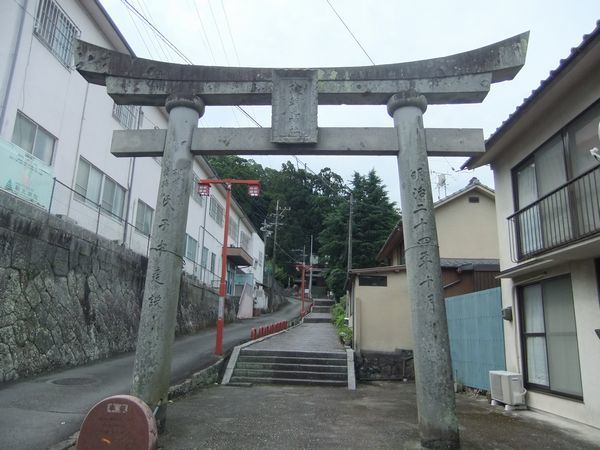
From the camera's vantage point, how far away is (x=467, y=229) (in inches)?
810

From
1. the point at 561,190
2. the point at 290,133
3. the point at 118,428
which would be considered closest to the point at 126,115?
the point at 290,133

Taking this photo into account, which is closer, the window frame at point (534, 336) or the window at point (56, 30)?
the window frame at point (534, 336)

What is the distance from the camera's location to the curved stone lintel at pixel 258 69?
24.3 ft

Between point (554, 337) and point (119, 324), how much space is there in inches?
525

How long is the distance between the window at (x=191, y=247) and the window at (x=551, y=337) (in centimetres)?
2079

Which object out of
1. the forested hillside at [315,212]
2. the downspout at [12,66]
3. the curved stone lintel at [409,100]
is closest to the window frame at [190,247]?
the forested hillside at [315,212]

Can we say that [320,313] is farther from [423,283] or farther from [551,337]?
[423,283]

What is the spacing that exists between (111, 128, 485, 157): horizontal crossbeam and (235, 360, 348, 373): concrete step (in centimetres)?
852

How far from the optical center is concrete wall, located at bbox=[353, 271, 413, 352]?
16.9 metres

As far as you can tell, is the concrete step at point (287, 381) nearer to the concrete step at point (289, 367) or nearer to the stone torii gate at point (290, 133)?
the concrete step at point (289, 367)

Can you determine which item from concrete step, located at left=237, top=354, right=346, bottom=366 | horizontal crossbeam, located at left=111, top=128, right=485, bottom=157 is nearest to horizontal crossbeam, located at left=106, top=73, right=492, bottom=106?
horizontal crossbeam, located at left=111, top=128, right=485, bottom=157

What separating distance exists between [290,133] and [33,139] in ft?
31.1

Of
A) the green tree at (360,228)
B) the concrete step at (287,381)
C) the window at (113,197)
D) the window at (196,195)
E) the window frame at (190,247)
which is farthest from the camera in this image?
the green tree at (360,228)

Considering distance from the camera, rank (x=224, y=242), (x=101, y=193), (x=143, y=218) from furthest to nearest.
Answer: (x=143, y=218), (x=224, y=242), (x=101, y=193)
